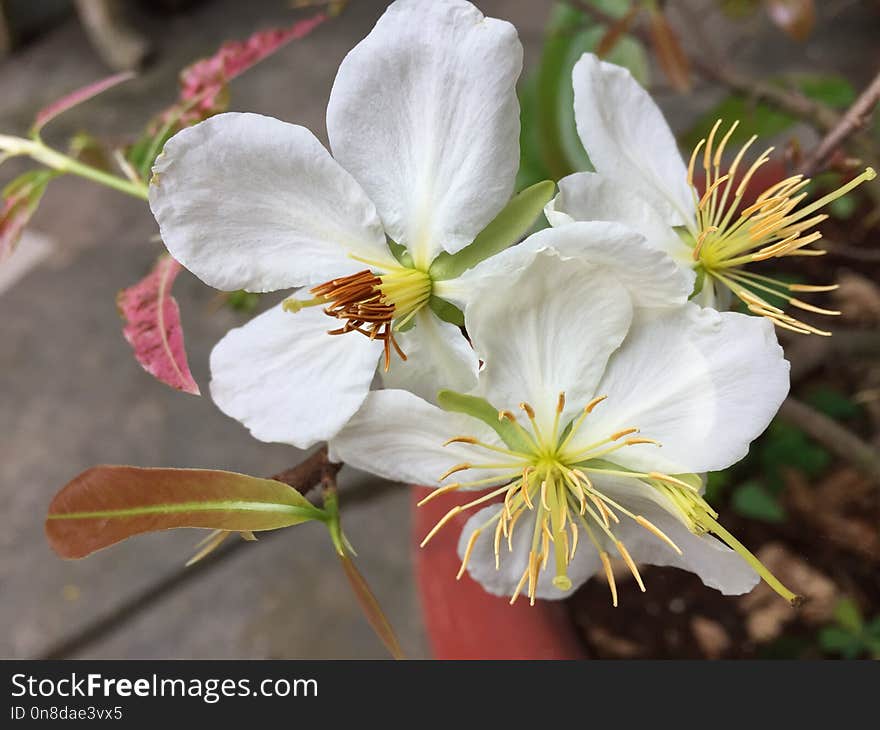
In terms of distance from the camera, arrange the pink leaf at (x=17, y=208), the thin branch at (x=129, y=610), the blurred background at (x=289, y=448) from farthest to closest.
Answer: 1. the thin branch at (x=129, y=610)
2. the blurred background at (x=289, y=448)
3. the pink leaf at (x=17, y=208)

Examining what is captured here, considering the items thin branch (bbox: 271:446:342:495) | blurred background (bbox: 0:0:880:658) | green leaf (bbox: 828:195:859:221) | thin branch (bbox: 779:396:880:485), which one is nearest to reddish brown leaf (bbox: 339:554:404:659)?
thin branch (bbox: 271:446:342:495)

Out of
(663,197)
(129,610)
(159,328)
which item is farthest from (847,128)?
(129,610)

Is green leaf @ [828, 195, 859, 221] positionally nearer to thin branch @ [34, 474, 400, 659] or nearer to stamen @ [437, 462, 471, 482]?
stamen @ [437, 462, 471, 482]

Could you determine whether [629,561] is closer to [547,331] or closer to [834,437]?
[547,331]

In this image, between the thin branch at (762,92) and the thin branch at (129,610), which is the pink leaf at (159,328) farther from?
the thin branch at (129,610)

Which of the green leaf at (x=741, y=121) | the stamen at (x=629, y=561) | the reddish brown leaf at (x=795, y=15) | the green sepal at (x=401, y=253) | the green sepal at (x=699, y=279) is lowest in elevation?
the green leaf at (x=741, y=121)

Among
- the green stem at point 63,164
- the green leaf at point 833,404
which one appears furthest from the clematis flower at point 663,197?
the green leaf at point 833,404

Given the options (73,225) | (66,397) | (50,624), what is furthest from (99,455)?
(73,225)
